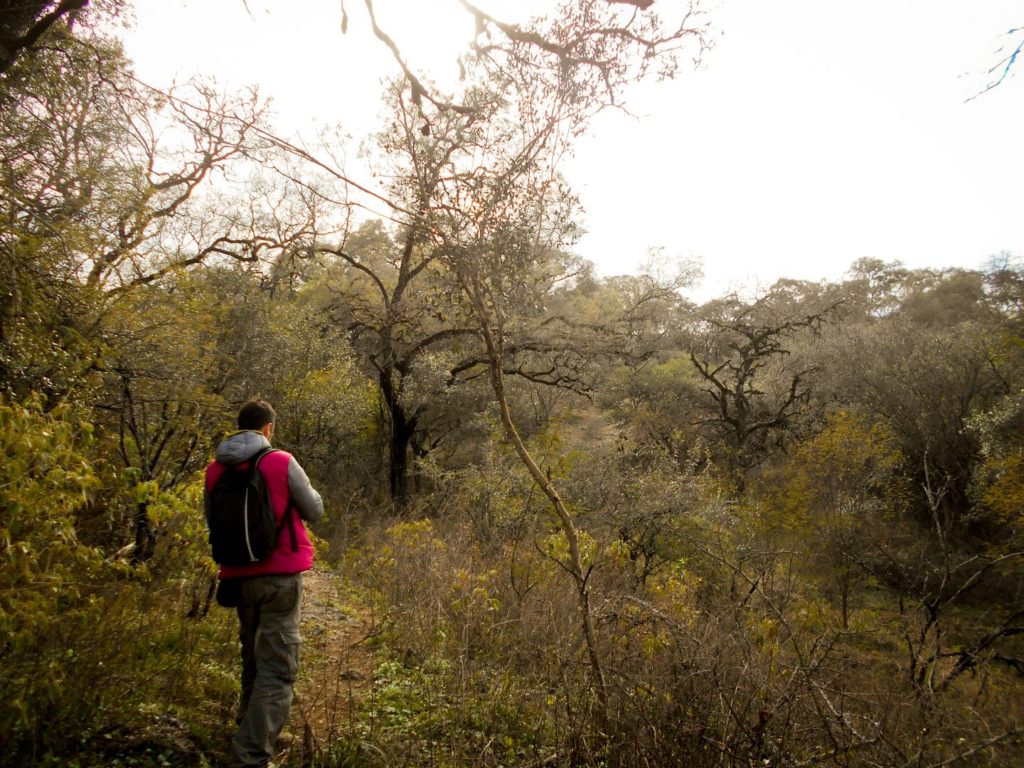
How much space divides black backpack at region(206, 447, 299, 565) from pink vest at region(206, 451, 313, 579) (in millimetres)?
40

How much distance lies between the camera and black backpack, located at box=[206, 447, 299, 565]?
2.66 m

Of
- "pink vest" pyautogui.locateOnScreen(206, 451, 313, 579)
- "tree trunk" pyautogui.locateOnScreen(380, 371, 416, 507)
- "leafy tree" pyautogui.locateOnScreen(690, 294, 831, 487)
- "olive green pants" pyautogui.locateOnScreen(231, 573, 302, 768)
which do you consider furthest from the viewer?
"leafy tree" pyautogui.locateOnScreen(690, 294, 831, 487)

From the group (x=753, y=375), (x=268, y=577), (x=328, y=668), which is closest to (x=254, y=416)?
(x=268, y=577)

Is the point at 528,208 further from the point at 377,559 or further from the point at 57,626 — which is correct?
the point at 377,559

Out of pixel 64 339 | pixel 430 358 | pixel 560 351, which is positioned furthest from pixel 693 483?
pixel 64 339

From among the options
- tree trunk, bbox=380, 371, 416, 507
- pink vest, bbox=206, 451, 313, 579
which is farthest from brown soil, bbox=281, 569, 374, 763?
tree trunk, bbox=380, 371, 416, 507

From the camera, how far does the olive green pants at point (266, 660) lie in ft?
8.46

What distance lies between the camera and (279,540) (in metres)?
2.77

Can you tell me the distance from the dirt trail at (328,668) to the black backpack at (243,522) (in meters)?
0.77

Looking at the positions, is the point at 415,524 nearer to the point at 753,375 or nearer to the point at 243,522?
the point at 243,522

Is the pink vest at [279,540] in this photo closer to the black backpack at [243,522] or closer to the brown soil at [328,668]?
the black backpack at [243,522]

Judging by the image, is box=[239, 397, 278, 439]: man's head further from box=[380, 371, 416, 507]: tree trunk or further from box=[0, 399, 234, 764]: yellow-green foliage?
box=[380, 371, 416, 507]: tree trunk

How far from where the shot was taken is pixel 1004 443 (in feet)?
43.6

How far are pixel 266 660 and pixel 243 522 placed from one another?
66 cm
